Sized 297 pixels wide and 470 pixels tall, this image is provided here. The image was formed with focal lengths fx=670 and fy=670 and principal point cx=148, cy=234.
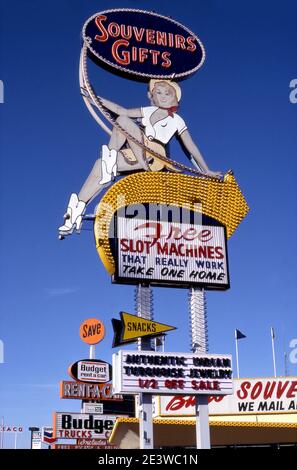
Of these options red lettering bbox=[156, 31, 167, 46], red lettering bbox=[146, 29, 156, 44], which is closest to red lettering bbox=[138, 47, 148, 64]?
red lettering bbox=[146, 29, 156, 44]

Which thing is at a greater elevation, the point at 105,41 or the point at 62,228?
the point at 105,41

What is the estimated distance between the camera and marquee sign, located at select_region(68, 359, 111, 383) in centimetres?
4600

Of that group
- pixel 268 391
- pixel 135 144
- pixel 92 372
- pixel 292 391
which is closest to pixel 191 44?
pixel 135 144

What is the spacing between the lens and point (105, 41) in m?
37.6

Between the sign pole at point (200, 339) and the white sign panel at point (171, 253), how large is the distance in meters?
0.81

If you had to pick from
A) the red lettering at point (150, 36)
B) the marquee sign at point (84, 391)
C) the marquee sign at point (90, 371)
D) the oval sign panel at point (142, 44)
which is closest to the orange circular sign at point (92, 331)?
the marquee sign at point (90, 371)

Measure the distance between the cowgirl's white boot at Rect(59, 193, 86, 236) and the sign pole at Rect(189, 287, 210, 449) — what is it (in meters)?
6.81

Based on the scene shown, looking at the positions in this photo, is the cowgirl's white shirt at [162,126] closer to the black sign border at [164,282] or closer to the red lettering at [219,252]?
the black sign border at [164,282]

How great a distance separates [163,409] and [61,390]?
821cm

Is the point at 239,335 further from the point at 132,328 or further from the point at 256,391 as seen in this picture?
the point at 132,328

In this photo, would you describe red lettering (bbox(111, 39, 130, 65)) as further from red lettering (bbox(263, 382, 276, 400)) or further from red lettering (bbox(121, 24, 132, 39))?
red lettering (bbox(263, 382, 276, 400))
